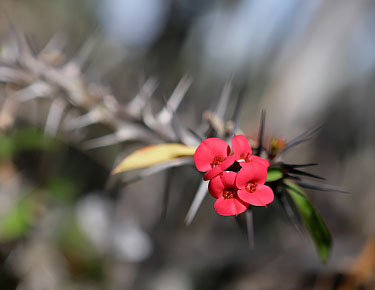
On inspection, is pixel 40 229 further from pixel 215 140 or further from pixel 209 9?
pixel 209 9

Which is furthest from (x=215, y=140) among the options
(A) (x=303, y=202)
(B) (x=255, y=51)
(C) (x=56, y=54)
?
(B) (x=255, y=51)

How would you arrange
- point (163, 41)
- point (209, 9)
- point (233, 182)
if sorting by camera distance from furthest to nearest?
point (209, 9) → point (163, 41) → point (233, 182)

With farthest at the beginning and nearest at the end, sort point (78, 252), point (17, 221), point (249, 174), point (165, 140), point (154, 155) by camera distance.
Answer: point (78, 252) → point (17, 221) → point (165, 140) → point (154, 155) → point (249, 174)

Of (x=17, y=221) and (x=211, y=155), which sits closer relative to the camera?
(x=211, y=155)

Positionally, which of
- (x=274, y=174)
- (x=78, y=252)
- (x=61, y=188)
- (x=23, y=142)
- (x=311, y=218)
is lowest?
(x=78, y=252)

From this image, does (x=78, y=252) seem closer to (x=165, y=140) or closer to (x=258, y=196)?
(x=165, y=140)

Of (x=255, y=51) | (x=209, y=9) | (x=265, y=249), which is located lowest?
(x=265, y=249)

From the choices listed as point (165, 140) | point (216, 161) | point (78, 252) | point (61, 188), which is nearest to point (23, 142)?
point (61, 188)

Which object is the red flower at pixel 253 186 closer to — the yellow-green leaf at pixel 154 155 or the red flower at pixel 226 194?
the red flower at pixel 226 194
